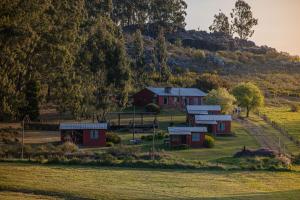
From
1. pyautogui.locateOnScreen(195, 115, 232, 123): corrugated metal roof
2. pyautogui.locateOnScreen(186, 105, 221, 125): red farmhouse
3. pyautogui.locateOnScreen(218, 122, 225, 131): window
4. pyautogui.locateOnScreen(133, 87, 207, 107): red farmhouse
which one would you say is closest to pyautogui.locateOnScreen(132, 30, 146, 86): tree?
pyautogui.locateOnScreen(133, 87, 207, 107): red farmhouse

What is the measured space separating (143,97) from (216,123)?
23.2 meters

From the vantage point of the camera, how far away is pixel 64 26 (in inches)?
2891

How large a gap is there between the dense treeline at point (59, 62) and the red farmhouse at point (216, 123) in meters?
14.4

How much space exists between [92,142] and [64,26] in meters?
18.7

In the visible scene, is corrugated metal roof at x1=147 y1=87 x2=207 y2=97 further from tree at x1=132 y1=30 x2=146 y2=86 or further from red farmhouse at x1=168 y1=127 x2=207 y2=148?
red farmhouse at x1=168 y1=127 x2=207 y2=148

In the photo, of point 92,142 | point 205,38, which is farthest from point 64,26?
point 205,38

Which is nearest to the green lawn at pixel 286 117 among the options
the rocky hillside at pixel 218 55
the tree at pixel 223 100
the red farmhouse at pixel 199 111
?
the tree at pixel 223 100

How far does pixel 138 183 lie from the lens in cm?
3822

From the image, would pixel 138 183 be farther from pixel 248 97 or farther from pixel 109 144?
pixel 248 97

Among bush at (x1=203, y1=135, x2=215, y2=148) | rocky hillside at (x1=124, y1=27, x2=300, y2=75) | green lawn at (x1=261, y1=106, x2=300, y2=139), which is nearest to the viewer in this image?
bush at (x1=203, y1=135, x2=215, y2=148)

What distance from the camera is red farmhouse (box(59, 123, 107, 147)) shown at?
204ft

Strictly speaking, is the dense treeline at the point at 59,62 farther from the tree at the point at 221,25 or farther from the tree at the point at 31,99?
the tree at the point at 221,25

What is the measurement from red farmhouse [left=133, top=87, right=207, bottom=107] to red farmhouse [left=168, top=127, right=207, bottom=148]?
1009 inches

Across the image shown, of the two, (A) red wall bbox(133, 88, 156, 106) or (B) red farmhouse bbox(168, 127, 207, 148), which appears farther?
(A) red wall bbox(133, 88, 156, 106)
